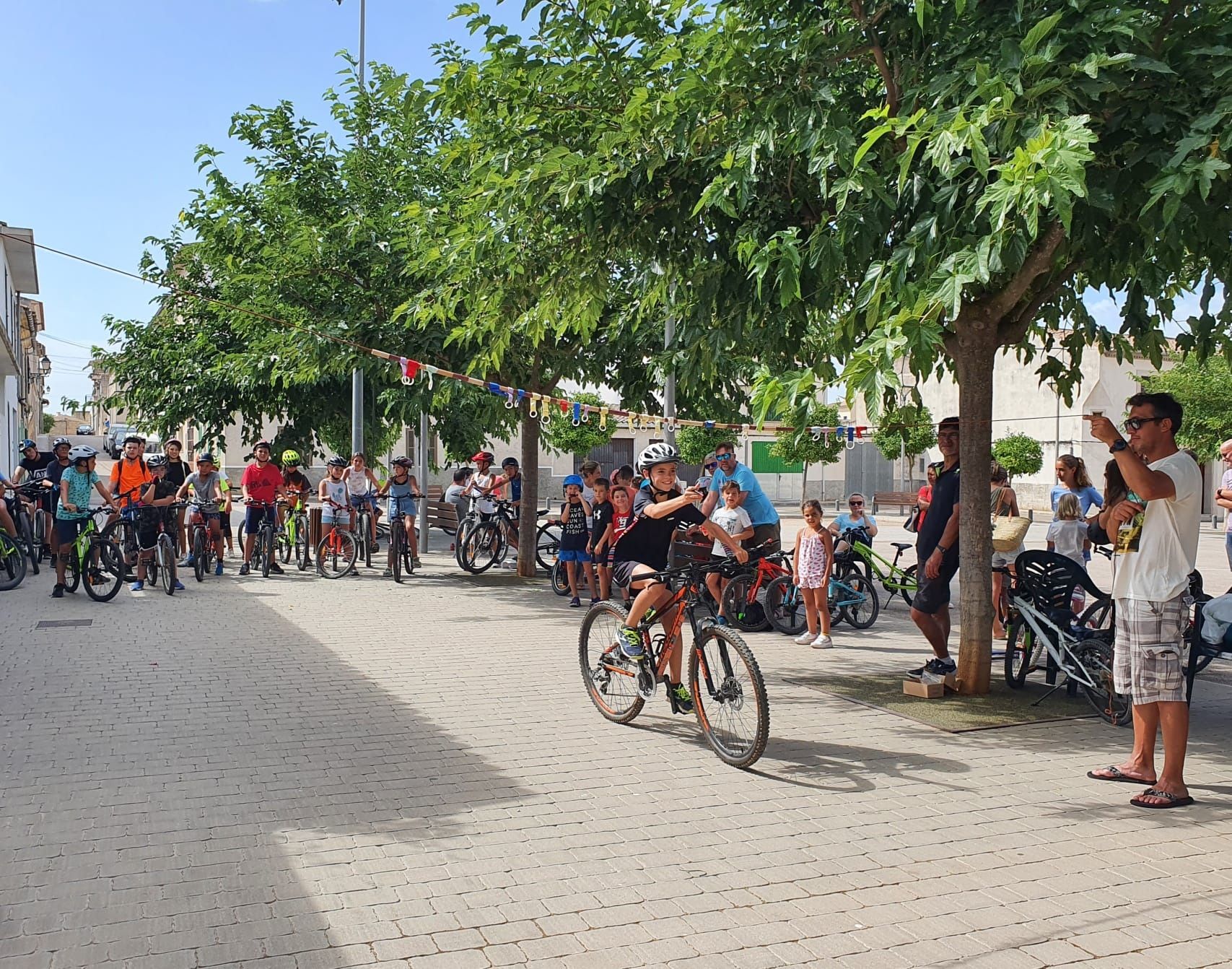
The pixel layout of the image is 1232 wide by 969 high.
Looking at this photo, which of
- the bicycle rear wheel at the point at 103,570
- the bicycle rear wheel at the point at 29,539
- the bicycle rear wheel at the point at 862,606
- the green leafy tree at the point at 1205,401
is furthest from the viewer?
the green leafy tree at the point at 1205,401

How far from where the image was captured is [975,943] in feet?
13.1

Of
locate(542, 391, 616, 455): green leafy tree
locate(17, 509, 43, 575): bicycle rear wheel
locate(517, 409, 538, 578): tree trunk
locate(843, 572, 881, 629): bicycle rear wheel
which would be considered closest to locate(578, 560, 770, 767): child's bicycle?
locate(843, 572, 881, 629): bicycle rear wheel

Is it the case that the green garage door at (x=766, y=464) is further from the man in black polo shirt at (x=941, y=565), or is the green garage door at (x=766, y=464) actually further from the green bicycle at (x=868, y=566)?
the man in black polo shirt at (x=941, y=565)

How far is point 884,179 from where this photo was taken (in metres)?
6.50

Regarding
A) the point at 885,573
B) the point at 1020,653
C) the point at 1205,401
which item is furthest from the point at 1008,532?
the point at 1205,401

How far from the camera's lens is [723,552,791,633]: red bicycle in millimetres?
11633

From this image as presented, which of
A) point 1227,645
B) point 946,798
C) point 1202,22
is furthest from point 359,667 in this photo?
point 1202,22

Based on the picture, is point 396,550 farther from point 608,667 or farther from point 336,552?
point 608,667

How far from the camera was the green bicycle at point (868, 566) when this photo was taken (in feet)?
39.6

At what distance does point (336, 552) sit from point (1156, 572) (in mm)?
12659

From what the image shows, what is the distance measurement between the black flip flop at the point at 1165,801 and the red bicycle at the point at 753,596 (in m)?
6.07

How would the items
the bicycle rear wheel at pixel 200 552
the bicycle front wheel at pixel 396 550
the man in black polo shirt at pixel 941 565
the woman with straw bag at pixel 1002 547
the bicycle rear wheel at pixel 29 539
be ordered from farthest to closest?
the bicycle front wheel at pixel 396 550 < the bicycle rear wheel at pixel 29 539 < the bicycle rear wheel at pixel 200 552 < the woman with straw bag at pixel 1002 547 < the man in black polo shirt at pixel 941 565

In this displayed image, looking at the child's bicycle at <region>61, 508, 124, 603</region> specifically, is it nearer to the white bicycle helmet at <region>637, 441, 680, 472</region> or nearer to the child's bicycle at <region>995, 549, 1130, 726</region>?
the white bicycle helmet at <region>637, 441, 680, 472</region>

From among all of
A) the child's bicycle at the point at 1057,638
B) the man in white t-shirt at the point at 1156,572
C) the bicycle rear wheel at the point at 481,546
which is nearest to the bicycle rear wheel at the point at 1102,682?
the child's bicycle at the point at 1057,638
